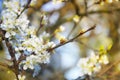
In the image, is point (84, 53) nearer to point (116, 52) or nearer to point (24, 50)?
point (116, 52)

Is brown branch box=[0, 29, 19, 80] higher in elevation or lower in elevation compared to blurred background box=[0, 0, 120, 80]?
lower

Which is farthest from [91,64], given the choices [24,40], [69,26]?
[69,26]

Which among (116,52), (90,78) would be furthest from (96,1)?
(116,52)

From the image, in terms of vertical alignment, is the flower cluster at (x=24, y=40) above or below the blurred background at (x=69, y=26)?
below

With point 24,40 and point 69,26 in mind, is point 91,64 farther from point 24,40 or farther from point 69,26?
point 69,26

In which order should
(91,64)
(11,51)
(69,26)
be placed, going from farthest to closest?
(69,26) → (91,64) → (11,51)

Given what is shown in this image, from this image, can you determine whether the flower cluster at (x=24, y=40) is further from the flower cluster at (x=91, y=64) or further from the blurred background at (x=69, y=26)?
the flower cluster at (x=91, y=64)

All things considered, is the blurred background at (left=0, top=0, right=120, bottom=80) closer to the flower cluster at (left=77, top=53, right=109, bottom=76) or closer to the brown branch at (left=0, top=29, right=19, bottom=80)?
the flower cluster at (left=77, top=53, right=109, bottom=76)

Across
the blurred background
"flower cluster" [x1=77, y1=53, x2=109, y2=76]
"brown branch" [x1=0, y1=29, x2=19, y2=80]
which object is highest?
the blurred background

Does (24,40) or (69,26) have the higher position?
(69,26)

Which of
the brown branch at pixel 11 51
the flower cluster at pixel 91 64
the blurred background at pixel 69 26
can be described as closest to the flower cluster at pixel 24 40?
the brown branch at pixel 11 51

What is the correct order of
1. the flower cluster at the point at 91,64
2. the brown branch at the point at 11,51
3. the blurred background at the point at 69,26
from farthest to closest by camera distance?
the blurred background at the point at 69,26
the flower cluster at the point at 91,64
the brown branch at the point at 11,51

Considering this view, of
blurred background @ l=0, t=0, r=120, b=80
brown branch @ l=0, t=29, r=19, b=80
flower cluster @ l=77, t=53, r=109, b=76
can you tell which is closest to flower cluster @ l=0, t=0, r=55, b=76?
brown branch @ l=0, t=29, r=19, b=80
